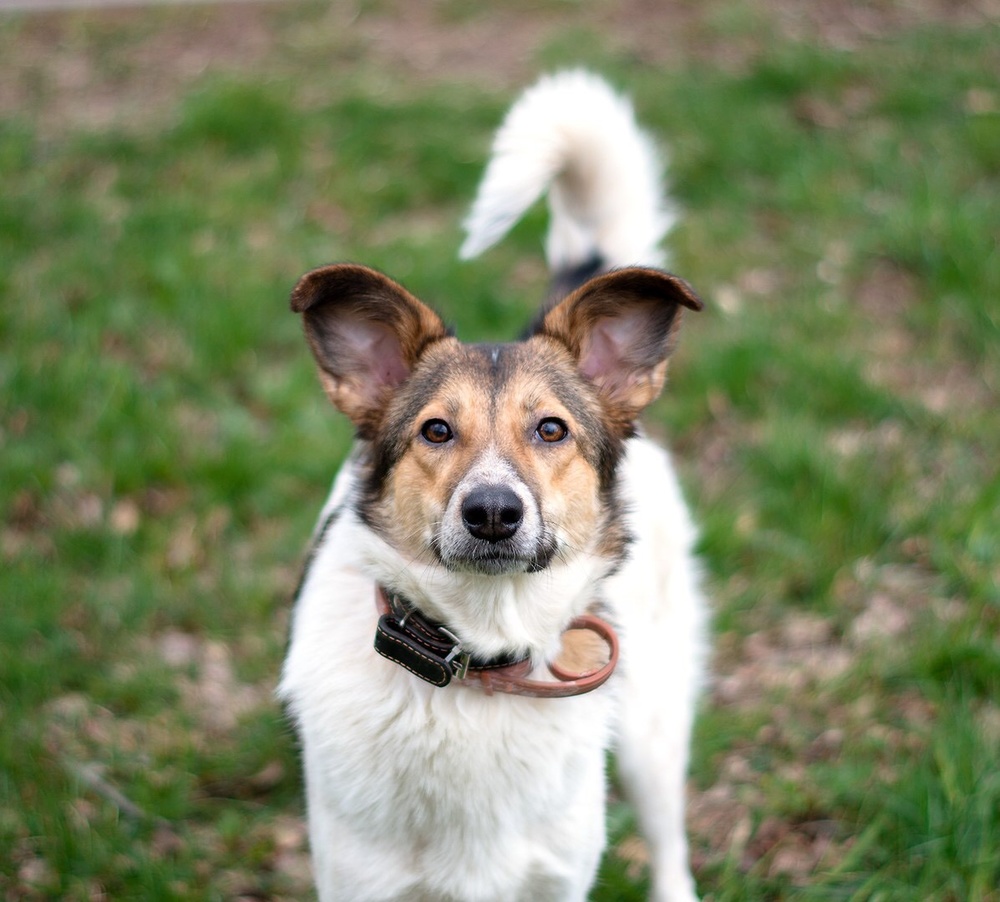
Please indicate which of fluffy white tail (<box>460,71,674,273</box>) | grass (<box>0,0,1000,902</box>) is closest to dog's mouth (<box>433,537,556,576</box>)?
grass (<box>0,0,1000,902</box>)

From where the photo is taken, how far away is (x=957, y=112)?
6836 millimetres

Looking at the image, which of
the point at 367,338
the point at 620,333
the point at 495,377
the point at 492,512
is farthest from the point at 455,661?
the point at 620,333

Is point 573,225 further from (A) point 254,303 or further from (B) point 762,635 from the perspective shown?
(A) point 254,303

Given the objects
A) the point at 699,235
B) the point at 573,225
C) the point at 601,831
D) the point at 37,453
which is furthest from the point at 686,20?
the point at 601,831

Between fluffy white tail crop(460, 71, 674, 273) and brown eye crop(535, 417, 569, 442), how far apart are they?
721 millimetres

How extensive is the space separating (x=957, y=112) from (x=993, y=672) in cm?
452

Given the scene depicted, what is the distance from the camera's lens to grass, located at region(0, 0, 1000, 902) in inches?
136

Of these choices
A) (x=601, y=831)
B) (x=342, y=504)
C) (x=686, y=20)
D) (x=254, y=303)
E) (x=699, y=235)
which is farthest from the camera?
(x=686, y=20)

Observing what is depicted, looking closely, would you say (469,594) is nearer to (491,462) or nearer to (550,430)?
(491,462)

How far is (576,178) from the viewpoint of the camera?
3.64m

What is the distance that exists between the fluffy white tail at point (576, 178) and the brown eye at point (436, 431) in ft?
2.37

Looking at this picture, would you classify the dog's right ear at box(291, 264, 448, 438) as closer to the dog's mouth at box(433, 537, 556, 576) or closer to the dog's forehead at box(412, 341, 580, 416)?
the dog's forehead at box(412, 341, 580, 416)

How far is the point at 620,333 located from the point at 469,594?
0.89 meters

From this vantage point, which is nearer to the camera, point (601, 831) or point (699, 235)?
point (601, 831)
